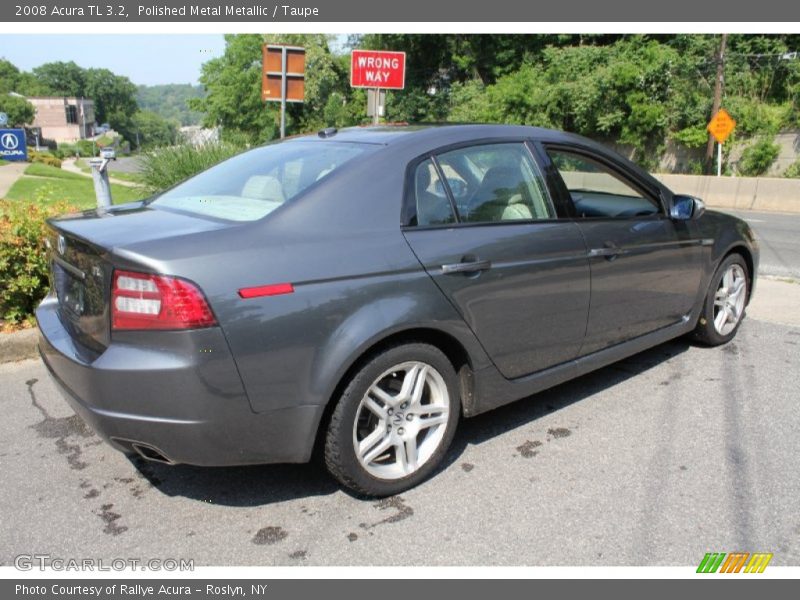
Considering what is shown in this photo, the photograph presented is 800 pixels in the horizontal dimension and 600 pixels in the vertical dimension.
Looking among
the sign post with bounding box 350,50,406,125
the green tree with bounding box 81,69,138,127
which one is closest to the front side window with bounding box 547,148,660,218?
the sign post with bounding box 350,50,406,125

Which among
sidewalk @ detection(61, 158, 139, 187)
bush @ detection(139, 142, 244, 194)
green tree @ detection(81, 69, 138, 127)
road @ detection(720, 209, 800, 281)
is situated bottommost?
sidewalk @ detection(61, 158, 139, 187)

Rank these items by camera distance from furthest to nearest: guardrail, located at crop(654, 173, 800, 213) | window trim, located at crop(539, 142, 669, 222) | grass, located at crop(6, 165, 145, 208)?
1. guardrail, located at crop(654, 173, 800, 213)
2. grass, located at crop(6, 165, 145, 208)
3. window trim, located at crop(539, 142, 669, 222)

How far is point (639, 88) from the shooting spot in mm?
25234

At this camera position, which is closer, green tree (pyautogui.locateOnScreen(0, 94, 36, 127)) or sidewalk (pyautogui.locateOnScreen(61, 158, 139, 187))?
sidewalk (pyautogui.locateOnScreen(61, 158, 139, 187))

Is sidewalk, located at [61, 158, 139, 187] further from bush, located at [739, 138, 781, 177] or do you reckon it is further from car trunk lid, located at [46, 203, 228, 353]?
bush, located at [739, 138, 781, 177]

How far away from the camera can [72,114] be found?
13038 cm

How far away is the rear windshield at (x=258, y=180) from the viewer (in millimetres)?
2904

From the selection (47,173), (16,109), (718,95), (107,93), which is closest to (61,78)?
(107,93)

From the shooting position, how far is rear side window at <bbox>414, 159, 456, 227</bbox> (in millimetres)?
3000

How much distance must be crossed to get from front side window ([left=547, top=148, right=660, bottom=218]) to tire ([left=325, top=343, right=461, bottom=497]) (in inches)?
55.5

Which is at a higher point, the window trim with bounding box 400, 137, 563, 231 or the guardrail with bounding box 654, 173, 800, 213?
the window trim with bounding box 400, 137, 563, 231

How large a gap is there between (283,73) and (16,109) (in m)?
112

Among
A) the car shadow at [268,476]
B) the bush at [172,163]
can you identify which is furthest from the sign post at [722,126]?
the car shadow at [268,476]

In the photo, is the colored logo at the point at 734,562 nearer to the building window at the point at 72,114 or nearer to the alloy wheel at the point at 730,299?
the alloy wheel at the point at 730,299
